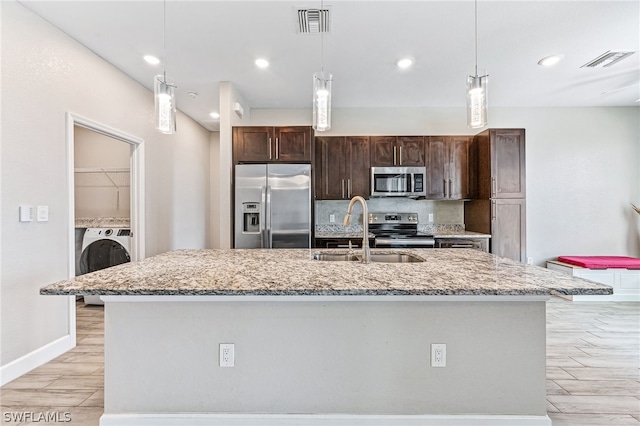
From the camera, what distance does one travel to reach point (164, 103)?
1937 mm

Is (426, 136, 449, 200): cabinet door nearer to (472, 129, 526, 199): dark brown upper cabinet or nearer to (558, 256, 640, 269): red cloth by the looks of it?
(472, 129, 526, 199): dark brown upper cabinet

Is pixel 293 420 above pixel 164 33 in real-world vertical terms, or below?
below

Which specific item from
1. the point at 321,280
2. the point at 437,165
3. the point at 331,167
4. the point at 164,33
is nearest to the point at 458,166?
the point at 437,165

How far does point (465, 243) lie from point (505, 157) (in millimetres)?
1202

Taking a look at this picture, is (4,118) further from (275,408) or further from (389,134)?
(389,134)

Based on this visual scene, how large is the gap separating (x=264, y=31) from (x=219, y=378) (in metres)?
2.58

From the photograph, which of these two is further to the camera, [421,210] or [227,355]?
[421,210]

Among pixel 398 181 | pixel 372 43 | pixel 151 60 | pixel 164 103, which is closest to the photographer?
pixel 164 103

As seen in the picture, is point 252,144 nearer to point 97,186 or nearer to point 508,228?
point 97,186

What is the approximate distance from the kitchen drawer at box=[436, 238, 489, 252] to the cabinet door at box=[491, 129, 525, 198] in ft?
1.97

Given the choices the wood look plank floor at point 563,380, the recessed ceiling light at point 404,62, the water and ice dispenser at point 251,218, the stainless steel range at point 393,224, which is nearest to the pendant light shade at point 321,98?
the recessed ceiling light at point 404,62

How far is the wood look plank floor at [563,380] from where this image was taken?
1.87 m

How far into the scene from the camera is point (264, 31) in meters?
2.70

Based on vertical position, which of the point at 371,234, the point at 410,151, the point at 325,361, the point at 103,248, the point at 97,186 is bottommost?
the point at 325,361
